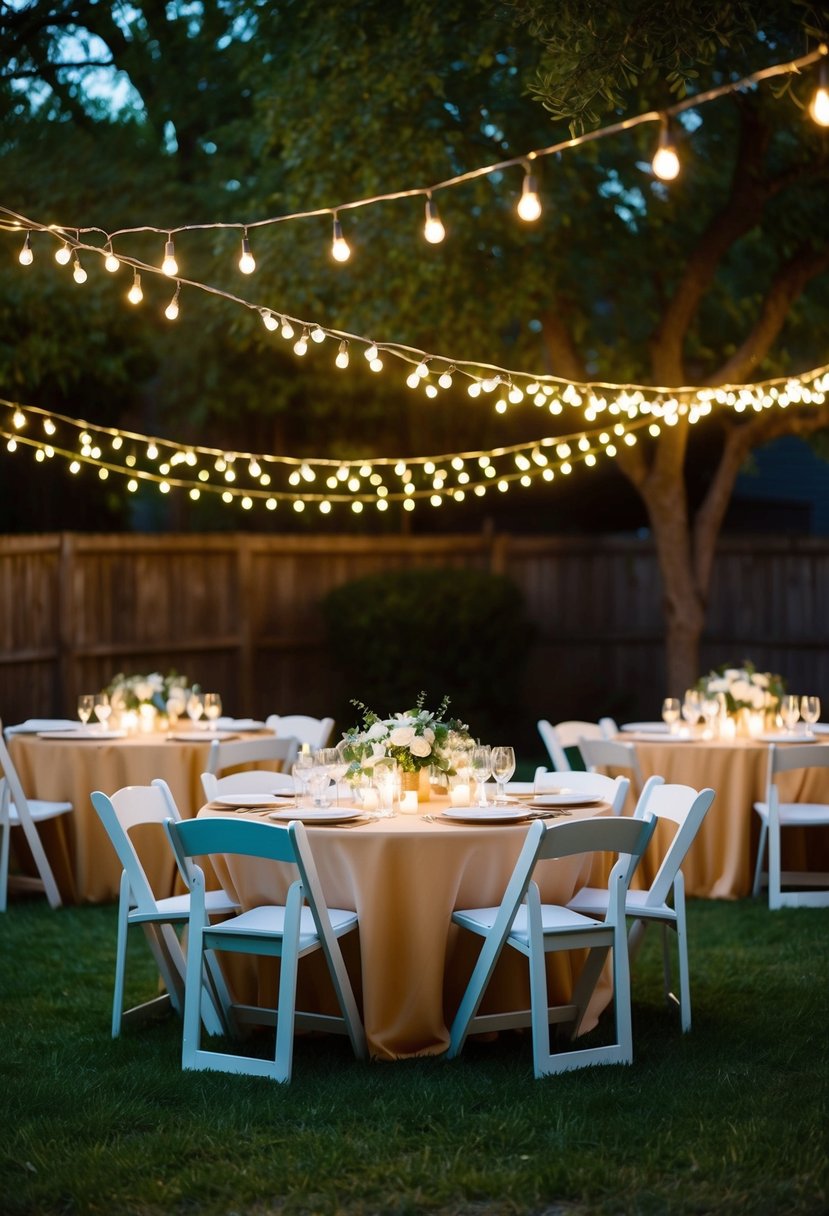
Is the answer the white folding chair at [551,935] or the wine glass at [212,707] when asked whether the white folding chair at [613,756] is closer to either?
the wine glass at [212,707]

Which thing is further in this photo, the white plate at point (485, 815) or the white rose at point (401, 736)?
the white rose at point (401, 736)

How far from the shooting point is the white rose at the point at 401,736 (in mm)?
5801

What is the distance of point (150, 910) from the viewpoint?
544 centimetres

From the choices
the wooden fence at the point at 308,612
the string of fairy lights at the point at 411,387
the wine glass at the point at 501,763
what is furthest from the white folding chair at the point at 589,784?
the wooden fence at the point at 308,612

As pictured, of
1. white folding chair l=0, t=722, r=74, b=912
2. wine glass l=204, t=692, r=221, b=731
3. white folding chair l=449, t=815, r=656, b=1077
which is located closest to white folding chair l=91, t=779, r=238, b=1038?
white folding chair l=449, t=815, r=656, b=1077

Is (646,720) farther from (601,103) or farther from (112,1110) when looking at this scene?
(112,1110)

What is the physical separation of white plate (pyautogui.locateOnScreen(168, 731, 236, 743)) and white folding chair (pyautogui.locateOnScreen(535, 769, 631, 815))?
2.56 metres

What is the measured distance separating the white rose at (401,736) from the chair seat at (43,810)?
288cm

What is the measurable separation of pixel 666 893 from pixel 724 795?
2.80m

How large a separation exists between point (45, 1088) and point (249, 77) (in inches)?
346

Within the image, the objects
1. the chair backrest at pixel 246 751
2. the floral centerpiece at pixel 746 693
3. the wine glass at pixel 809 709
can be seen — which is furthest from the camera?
the floral centerpiece at pixel 746 693

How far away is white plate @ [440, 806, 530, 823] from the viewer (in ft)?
17.5

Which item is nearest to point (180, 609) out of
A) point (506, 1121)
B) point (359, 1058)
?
point (359, 1058)

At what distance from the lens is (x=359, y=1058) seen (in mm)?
5176
